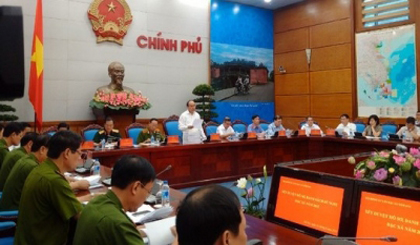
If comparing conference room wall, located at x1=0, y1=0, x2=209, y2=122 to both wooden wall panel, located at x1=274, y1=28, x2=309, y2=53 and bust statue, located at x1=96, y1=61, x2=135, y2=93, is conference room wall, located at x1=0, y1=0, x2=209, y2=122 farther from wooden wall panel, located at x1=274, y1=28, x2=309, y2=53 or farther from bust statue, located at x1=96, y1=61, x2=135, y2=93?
wooden wall panel, located at x1=274, y1=28, x2=309, y2=53

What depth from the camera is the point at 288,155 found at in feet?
19.1

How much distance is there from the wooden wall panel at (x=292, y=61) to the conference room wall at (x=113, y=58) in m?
2.15

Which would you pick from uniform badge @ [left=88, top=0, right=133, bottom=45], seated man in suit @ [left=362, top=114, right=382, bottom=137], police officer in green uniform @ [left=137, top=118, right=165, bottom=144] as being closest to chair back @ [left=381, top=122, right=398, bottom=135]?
seated man in suit @ [left=362, top=114, right=382, bottom=137]

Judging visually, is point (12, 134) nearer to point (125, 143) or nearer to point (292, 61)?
point (125, 143)

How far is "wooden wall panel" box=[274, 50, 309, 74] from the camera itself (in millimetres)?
8766

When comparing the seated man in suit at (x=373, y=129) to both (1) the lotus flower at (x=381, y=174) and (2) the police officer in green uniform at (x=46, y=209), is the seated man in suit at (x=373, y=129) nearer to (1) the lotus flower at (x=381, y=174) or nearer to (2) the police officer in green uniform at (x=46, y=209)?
(1) the lotus flower at (x=381, y=174)

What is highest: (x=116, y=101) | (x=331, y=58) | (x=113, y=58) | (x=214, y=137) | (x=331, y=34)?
(x=331, y=34)

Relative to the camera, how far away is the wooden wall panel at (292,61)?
877 centimetres

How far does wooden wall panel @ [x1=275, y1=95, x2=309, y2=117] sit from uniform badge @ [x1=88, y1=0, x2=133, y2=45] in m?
4.38

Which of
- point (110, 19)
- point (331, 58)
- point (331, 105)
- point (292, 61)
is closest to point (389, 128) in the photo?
point (331, 105)

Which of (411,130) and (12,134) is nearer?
(12,134)

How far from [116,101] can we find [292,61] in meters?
4.84

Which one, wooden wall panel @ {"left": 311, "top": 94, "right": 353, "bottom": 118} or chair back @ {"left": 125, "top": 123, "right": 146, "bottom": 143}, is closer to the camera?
chair back @ {"left": 125, "top": 123, "right": 146, "bottom": 143}

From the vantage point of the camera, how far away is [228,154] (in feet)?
16.9
